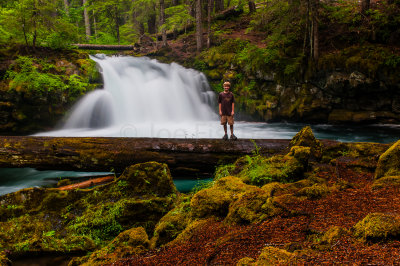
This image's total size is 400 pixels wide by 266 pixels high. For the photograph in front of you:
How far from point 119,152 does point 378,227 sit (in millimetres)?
5702

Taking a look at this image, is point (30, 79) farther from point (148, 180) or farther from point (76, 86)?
point (148, 180)

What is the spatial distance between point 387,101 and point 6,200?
45.6 feet

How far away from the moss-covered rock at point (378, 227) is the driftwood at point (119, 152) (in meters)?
4.41

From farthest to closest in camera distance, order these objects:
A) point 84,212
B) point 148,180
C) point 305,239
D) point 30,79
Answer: point 30,79, point 148,180, point 84,212, point 305,239

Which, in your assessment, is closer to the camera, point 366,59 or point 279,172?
point 279,172

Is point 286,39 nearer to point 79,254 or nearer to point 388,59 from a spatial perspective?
point 388,59

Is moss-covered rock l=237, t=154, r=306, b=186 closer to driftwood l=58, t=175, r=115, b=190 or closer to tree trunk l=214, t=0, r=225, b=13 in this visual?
driftwood l=58, t=175, r=115, b=190

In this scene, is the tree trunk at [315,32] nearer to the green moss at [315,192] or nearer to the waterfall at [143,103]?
the waterfall at [143,103]

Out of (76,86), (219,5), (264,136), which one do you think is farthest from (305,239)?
(219,5)

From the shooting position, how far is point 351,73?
11.1 m

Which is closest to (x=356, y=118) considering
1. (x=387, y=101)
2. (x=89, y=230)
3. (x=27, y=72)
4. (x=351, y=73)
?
(x=387, y=101)

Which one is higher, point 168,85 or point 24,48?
point 24,48

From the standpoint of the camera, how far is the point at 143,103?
48.8 ft

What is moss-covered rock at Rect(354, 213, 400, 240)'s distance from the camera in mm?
1603
